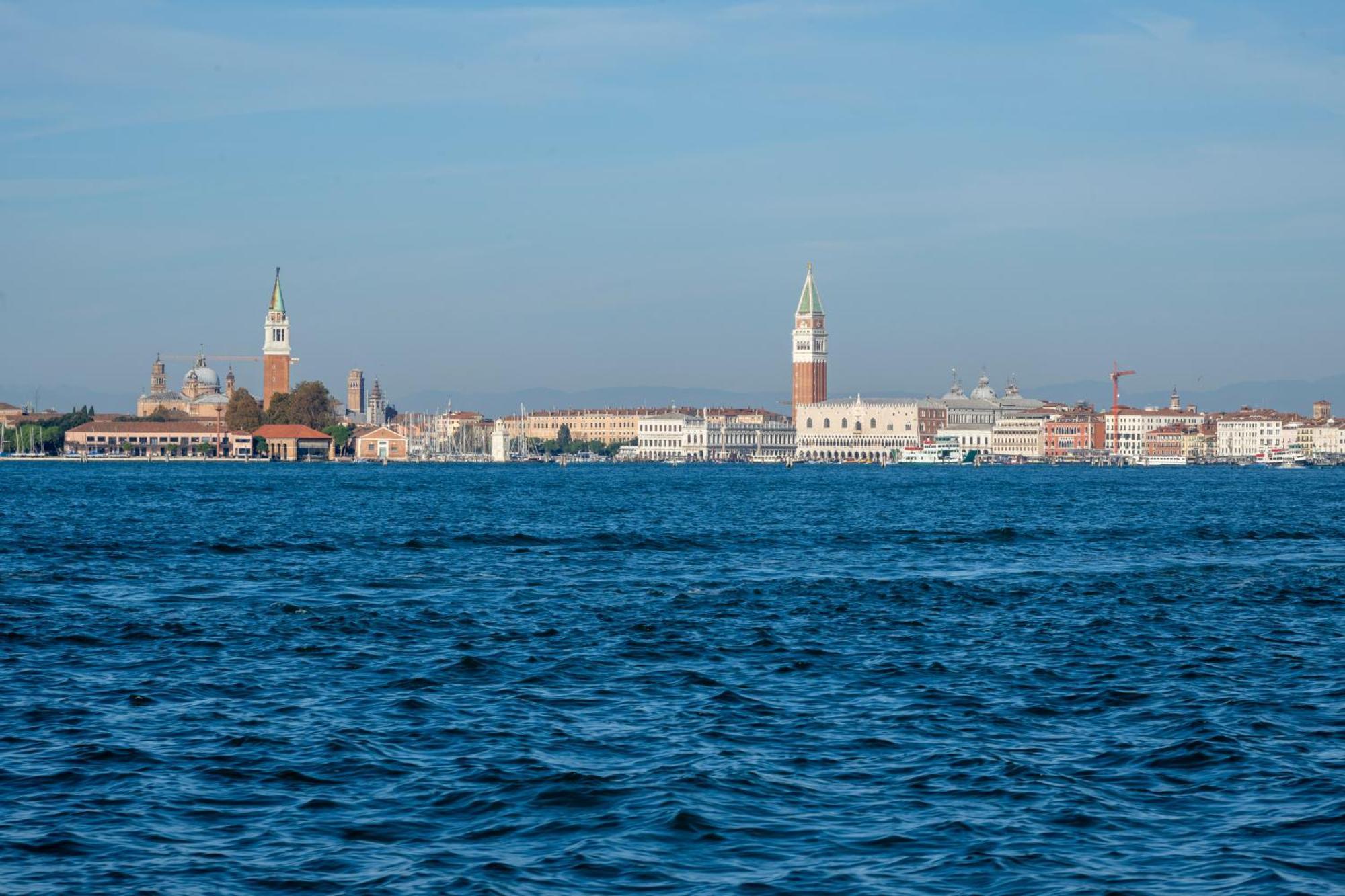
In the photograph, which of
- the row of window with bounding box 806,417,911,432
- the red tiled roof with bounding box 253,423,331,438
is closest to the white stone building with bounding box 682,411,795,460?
the row of window with bounding box 806,417,911,432

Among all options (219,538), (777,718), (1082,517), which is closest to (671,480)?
(1082,517)

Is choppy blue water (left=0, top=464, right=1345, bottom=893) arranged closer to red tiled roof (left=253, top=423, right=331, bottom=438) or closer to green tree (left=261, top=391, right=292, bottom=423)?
red tiled roof (left=253, top=423, right=331, bottom=438)

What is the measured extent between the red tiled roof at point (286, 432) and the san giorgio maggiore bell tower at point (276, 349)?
23673 mm

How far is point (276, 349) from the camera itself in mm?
172125

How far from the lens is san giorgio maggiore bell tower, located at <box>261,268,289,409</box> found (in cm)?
17150

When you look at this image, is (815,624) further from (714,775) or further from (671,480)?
(671,480)

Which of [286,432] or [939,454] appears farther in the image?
[939,454]

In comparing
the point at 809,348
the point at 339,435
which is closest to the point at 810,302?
the point at 809,348

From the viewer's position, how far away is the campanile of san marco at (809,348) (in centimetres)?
19362

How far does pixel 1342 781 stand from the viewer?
9.99 meters

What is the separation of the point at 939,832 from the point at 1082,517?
35.7 meters

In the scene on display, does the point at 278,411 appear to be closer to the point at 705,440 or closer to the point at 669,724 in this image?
the point at 705,440

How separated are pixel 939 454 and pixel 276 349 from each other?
216ft

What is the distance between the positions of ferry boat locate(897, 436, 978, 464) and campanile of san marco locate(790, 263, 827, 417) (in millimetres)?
21103
